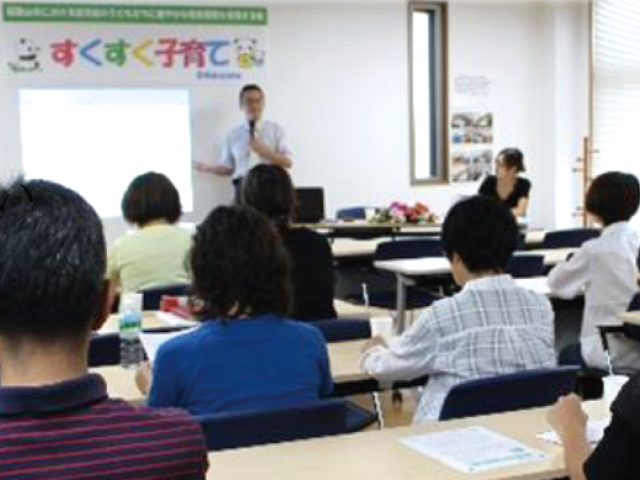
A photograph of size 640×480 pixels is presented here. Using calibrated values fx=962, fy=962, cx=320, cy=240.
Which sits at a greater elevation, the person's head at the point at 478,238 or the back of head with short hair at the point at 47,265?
the back of head with short hair at the point at 47,265

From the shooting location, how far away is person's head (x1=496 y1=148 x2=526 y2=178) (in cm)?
771

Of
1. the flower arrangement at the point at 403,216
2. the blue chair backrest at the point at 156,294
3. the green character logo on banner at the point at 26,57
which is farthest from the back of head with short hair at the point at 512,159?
the blue chair backrest at the point at 156,294

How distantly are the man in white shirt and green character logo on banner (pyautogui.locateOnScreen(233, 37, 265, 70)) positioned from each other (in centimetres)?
579

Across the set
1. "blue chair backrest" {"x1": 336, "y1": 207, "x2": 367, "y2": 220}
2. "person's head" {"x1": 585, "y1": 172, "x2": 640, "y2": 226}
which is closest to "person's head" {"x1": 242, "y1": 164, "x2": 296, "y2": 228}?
"person's head" {"x1": 585, "y1": 172, "x2": 640, "y2": 226}

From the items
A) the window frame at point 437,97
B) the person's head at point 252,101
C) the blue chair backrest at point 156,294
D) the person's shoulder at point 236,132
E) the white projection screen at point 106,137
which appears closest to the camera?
the blue chair backrest at point 156,294

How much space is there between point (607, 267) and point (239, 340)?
2.35 m

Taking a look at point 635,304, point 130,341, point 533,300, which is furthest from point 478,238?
point 635,304

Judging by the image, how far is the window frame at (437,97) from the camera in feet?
30.2

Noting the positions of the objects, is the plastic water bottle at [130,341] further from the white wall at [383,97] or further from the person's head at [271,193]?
the white wall at [383,97]

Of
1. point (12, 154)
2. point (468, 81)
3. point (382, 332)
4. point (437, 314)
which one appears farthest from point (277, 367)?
point (468, 81)

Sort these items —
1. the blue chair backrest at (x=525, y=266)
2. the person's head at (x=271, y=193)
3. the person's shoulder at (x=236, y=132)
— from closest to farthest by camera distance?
the person's head at (x=271, y=193) → the blue chair backrest at (x=525, y=266) → the person's shoulder at (x=236, y=132)

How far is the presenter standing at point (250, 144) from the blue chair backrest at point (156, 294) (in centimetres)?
414

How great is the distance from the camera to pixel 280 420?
2.20 metres

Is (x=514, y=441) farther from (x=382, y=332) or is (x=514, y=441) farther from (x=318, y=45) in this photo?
(x=318, y=45)
